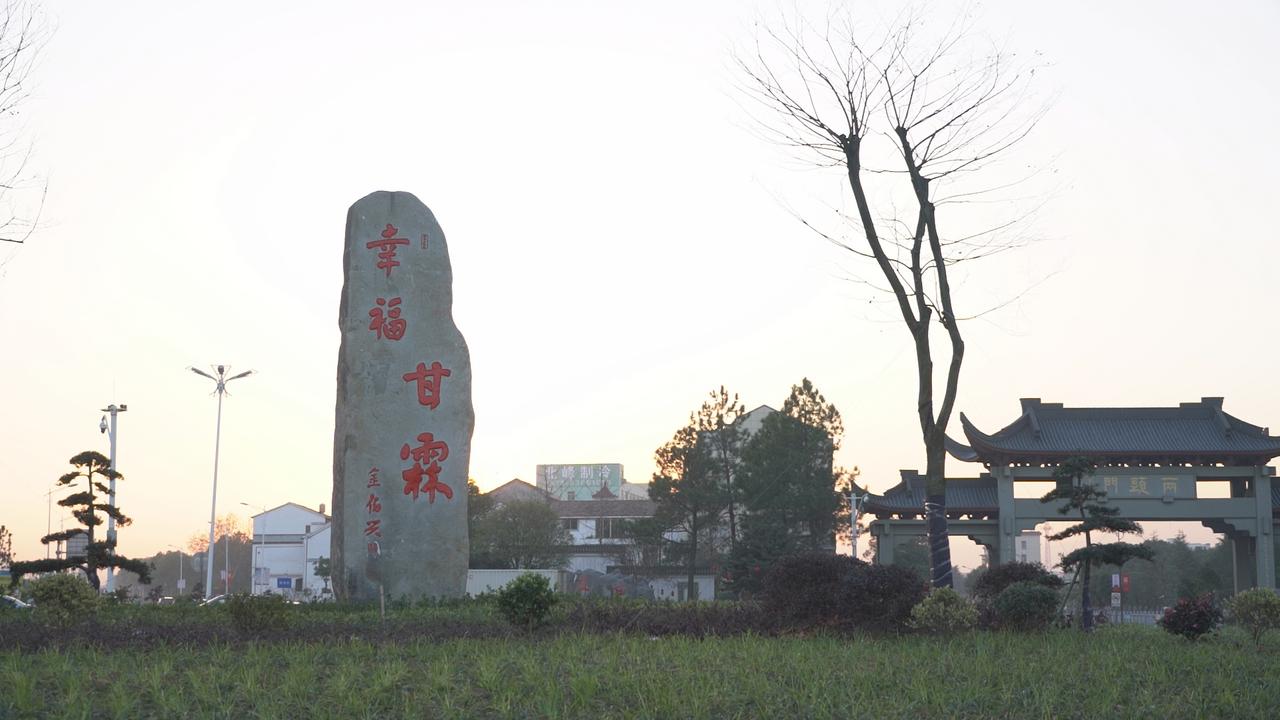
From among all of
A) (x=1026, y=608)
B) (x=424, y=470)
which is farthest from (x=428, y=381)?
(x=1026, y=608)

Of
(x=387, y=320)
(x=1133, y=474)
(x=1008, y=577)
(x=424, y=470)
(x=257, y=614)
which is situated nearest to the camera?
(x=257, y=614)

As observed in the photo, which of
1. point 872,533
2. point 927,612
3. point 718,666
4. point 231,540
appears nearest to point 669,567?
point 872,533

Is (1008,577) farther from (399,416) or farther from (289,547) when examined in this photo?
(289,547)

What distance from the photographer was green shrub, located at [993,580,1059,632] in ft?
44.5

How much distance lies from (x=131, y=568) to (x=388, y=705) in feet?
41.1

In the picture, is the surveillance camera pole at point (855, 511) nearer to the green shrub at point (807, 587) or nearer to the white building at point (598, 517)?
the white building at point (598, 517)

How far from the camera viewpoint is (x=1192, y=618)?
13250 millimetres

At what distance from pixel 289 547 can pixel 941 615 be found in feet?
191

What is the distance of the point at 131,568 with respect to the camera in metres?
18.8

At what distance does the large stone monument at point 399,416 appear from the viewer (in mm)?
17000

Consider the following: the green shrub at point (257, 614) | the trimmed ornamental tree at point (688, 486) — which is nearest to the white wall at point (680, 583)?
the trimmed ornamental tree at point (688, 486)

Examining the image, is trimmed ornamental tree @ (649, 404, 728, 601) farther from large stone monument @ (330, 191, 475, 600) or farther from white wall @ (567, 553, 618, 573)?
large stone monument @ (330, 191, 475, 600)

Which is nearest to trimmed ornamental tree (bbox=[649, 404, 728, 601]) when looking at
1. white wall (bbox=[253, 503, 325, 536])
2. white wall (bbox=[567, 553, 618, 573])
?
white wall (bbox=[567, 553, 618, 573])

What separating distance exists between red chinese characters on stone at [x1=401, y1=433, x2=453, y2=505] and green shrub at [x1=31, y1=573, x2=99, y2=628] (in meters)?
4.89
